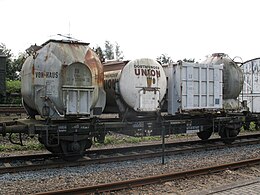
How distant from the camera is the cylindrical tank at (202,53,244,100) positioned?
13992 mm

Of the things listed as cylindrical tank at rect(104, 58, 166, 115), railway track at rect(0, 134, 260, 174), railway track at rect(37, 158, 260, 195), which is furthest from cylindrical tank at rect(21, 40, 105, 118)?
railway track at rect(37, 158, 260, 195)

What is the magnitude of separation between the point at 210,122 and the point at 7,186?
844 cm

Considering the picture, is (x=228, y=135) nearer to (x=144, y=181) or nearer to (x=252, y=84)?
(x=252, y=84)

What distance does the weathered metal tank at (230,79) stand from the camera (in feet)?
45.9

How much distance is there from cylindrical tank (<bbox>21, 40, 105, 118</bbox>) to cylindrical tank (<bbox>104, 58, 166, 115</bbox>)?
1.20 m

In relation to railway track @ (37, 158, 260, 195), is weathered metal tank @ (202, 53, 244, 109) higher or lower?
higher

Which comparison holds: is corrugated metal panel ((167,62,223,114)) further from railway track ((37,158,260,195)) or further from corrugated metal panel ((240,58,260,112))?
corrugated metal panel ((240,58,260,112))

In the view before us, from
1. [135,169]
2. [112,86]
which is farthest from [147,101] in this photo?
[135,169]

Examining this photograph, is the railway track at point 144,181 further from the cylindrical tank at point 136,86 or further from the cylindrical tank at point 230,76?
the cylindrical tank at point 230,76

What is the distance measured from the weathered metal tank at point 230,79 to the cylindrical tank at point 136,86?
3877mm

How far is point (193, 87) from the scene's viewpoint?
477 inches

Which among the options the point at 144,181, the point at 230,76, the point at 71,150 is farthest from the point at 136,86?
the point at 230,76

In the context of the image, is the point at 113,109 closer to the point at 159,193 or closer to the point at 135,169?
the point at 135,169

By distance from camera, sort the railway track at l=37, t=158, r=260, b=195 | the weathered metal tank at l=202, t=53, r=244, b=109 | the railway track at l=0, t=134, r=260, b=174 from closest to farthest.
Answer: the railway track at l=37, t=158, r=260, b=195 → the railway track at l=0, t=134, r=260, b=174 → the weathered metal tank at l=202, t=53, r=244, b=109
